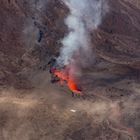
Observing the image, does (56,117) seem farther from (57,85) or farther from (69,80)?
(69,80)

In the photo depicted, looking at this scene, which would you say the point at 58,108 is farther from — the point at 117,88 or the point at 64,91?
the point at 117,88

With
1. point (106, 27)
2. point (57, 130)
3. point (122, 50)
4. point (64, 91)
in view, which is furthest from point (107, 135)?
point (106, 27)

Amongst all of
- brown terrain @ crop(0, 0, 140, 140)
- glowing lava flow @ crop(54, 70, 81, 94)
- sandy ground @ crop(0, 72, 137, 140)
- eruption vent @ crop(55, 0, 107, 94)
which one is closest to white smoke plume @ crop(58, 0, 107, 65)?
eruption vent @ crop(55, 0, 107, 94)

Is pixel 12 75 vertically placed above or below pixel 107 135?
above

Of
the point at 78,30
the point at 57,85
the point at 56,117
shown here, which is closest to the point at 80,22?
the point at 78,30

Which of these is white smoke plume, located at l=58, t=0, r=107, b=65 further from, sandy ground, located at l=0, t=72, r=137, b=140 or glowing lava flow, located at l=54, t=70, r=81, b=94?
sandy ground, located at l=0, t=72, r=137, b=140

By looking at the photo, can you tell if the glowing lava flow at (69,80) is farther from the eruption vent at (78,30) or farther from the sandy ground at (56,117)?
the sandy ground at (56,117)

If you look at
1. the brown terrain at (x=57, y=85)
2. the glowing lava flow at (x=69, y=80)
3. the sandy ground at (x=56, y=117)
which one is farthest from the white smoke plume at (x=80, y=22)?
the sandy ground at (x=56, y=117)
